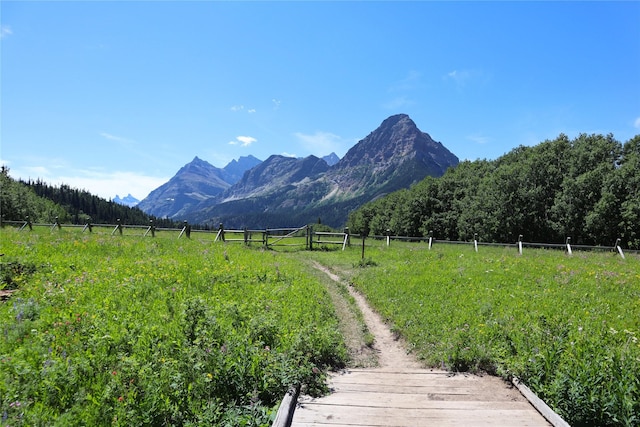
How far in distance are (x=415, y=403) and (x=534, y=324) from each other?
16.1ft

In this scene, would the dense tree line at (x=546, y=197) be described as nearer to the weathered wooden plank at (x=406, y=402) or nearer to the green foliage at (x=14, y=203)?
the weathered wooden plank at (x=406, y=402)

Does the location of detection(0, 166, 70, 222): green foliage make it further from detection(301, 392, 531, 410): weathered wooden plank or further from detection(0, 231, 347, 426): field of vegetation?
detection(301, 392, 531, 410): weathered wooden plank

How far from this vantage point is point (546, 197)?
59.5 metres

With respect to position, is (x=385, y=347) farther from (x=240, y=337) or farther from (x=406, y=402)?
(x=240, y=337)

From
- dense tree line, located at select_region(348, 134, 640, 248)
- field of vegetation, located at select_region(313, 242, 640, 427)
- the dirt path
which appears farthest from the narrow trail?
dense tree line, located at select_region(348, 134, 640, 248)

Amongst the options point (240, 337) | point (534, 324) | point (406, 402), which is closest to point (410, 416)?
point (406, 402)

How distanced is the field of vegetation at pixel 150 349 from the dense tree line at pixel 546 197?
53.3m

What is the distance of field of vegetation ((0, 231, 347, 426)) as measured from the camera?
5.00 meters

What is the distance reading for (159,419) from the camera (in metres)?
4.88

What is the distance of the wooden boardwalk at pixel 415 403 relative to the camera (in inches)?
203

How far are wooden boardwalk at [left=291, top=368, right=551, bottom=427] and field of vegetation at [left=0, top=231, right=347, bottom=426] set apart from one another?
1.95 feet

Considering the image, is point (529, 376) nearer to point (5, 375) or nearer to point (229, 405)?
point (229, 405)

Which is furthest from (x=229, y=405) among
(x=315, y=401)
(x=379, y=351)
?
(x=379, y=351)

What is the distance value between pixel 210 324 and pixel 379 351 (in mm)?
4759
